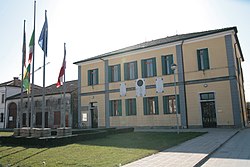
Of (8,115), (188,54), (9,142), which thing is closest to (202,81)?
(188,54)

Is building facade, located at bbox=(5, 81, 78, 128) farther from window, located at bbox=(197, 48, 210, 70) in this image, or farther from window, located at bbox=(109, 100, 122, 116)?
window, located at bbox=(197, 48, 210, 70)

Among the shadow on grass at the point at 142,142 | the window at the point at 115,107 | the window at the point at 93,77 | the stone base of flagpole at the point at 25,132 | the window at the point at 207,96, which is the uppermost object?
the window at the point at 93,77

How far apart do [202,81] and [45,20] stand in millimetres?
13824

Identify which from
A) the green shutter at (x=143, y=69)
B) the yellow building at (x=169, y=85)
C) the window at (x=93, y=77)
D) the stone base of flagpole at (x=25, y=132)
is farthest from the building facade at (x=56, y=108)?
the stone base of flagpole at (x=25, y=132)

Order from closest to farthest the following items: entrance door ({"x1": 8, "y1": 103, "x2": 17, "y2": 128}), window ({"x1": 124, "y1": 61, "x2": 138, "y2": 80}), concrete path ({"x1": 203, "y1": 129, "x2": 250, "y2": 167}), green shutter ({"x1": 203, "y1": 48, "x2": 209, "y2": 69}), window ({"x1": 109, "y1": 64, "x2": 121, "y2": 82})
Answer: concrete path ({"x1": 203, "y1": 129, "x2": 250, "y2": 167}), green shutter ({"x1": 203, "y1": 48, "x2": 209, "y2": 69}), window ({"x1": 124, "y1": 61, "x2": 138, "y2": 80}), window ({"x1": 109, "y1": 64, "x2": 121, "y2": 82}), entrance door ({"x1": 8, "y1": 103, "x2": 17, "y2": 128})

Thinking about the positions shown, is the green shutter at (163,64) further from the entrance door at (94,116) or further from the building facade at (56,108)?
the building facade at (56,108)

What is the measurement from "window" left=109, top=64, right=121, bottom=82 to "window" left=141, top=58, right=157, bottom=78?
312 cm

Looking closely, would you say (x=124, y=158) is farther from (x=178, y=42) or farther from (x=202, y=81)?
(x=178, y=42)

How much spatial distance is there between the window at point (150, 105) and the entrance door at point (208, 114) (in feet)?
14.4

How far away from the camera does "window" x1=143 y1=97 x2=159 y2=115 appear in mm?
23234

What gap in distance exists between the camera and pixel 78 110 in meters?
29.3

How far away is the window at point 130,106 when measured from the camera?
24.7 m

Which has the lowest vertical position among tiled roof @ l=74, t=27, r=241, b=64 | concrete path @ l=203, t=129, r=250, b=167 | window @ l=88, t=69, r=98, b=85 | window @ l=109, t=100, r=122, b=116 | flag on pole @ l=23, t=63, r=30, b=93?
concrete path @ l=203, t=129, r=250, b=167

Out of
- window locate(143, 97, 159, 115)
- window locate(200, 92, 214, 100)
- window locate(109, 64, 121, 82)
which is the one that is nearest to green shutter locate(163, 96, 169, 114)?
window locate(143, 97, 159, 115)
